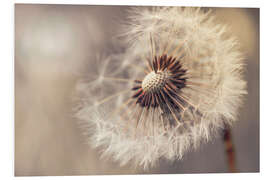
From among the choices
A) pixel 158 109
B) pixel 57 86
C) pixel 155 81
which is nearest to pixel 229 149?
pixel 158 109

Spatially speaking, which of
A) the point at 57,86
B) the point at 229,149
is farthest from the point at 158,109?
the point at 57,86

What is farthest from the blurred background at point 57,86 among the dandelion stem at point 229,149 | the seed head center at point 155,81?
the seed head center at point 155,81

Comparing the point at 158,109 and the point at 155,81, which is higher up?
the point at 155,81

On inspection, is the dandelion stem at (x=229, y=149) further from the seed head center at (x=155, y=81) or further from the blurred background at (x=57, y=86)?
the seed head center at (x=155, y=81)

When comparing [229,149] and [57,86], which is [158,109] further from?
[57,86]

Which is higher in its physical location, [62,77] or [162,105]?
[62,77]

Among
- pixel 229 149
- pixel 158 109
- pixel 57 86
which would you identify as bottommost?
pixel 229 149
